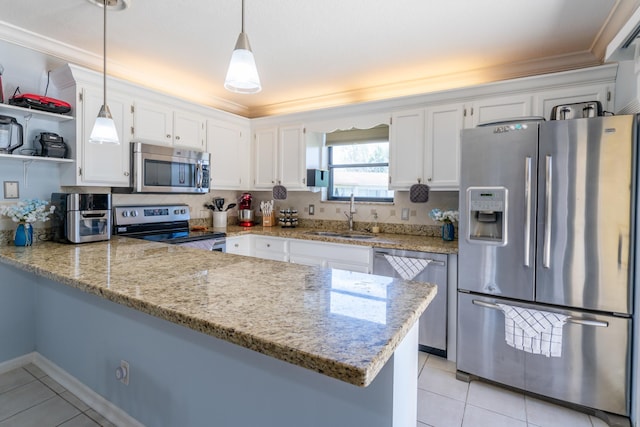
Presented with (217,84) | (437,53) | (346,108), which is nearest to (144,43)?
(217,84)

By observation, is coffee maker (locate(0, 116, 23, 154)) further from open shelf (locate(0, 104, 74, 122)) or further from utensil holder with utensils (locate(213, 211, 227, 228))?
utensil holder with utensils (locate(213, 211, 227, 228))

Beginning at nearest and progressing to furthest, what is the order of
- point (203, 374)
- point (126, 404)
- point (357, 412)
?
point (357, 412) < point (203, 374) < point (126, 404)

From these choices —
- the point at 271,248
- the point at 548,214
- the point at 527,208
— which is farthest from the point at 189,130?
the point at 548,214

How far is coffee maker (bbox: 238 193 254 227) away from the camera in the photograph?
4.06 meters

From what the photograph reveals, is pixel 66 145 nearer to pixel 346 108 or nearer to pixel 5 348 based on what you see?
pixel 5 348

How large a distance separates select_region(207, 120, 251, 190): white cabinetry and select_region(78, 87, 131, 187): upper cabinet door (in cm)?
88

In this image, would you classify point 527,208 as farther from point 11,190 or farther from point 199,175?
point 11,190

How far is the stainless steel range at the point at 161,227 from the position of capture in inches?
114

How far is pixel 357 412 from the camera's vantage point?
3.28 ft

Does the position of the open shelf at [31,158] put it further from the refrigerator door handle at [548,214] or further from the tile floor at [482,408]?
the refrigerator door handle at [548,214]

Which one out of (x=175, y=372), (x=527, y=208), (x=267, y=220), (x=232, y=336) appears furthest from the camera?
(x=267, y=220)

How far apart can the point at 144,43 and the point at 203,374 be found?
2.44m

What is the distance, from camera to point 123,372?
5.56 ft

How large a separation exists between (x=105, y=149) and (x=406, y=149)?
8.41 ft
